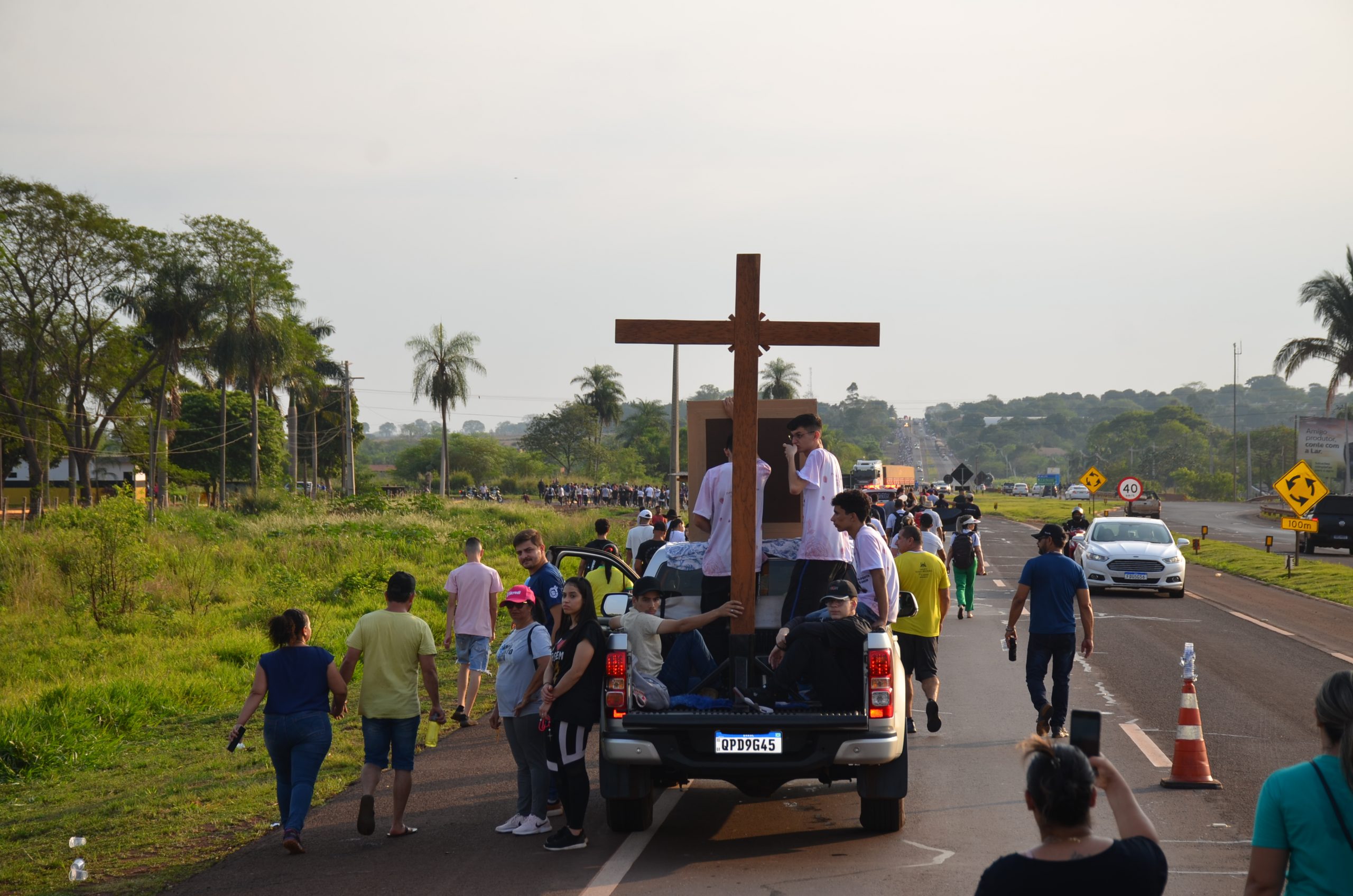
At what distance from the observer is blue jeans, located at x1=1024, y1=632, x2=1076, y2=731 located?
9.98 metres

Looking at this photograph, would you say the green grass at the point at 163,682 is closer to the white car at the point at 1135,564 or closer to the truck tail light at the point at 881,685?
the truck tail light at the point at 881,685

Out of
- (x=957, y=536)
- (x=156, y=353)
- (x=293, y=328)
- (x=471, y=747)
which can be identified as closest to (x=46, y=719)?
(x=471, y=747)

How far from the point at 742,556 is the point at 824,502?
40.0 inches

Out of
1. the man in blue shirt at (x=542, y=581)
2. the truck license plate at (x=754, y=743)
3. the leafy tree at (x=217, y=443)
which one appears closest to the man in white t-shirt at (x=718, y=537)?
the truck license plate at (x=754, y=743)

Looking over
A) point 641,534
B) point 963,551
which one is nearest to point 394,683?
point 641,534

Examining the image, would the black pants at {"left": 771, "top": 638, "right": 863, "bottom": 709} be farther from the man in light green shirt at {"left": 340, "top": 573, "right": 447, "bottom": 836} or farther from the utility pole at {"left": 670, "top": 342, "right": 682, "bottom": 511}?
the utility pole at {"left": 670, "top": 342, "right": 682, "bottom": 511}

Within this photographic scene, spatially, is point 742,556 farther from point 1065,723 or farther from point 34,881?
point 1065,723

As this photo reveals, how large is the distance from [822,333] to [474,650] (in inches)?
224

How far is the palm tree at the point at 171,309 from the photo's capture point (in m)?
58.8

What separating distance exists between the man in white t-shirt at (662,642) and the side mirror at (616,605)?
0.08 metres

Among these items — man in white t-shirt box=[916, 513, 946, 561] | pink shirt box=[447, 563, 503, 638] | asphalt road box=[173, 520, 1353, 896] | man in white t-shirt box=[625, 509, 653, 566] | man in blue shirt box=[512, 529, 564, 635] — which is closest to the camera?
asphalt road box=[173, 520, 1353, 896]

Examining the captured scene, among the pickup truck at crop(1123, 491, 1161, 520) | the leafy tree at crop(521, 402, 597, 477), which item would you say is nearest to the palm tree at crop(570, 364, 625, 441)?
the leafy tree at crop(521, 402, 597, 477)

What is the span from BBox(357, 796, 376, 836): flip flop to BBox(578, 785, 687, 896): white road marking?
4.96 ft

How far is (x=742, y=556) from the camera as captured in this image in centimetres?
759
